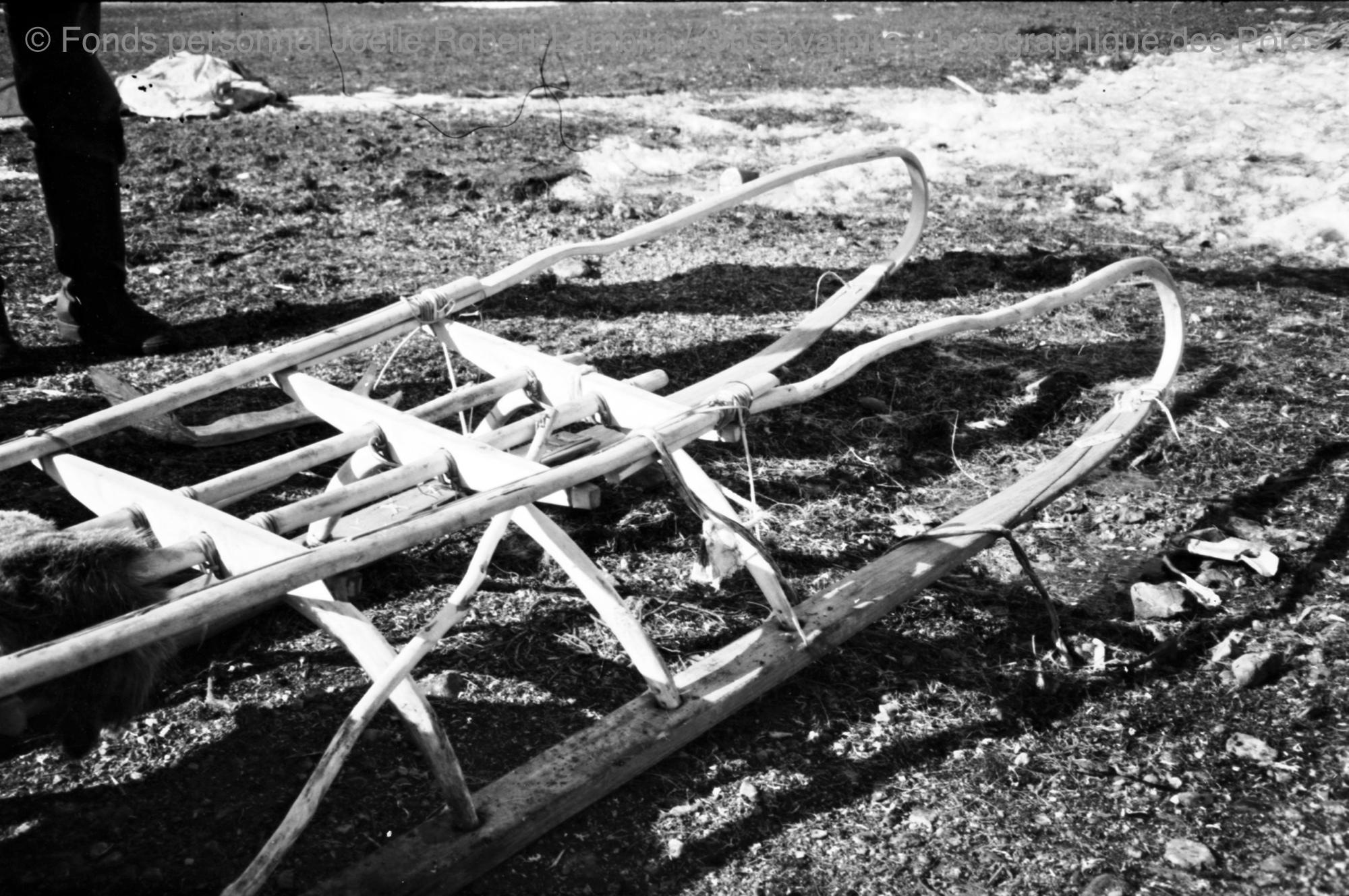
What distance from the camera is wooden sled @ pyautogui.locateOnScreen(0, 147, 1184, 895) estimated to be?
5.99ft

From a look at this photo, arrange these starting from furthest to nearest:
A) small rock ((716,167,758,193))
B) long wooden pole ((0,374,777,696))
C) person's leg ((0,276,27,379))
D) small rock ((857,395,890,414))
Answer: small rock ((716,167,758,193)), person's leg ((0,276,27,379)), small rock ((857,395,890,414)), long wooden pole ((0,374,777,696))

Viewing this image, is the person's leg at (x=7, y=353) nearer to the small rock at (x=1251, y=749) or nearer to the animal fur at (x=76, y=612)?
the animal fur at (x=76, y=612)

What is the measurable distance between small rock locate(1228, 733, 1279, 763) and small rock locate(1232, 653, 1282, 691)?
0.19 meters

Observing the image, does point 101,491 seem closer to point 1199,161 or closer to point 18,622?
point 18,622

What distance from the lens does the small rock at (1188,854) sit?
2045 mm

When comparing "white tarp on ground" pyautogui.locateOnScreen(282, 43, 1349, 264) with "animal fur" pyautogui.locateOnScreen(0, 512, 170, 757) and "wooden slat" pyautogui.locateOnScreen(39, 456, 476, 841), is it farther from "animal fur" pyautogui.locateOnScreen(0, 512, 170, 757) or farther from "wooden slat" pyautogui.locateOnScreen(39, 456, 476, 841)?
"animal fur" pyautogui.locateOnScreen(0, 512, 170, 757)

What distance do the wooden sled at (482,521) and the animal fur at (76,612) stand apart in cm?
10

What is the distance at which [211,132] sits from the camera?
7.97 metres

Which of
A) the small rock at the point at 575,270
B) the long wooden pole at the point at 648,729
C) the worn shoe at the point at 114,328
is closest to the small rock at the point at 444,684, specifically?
the long wooden pole at the point at 648,729

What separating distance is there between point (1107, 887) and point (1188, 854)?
20cm

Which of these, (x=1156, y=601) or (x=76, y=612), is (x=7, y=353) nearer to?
(x=76, y=612)

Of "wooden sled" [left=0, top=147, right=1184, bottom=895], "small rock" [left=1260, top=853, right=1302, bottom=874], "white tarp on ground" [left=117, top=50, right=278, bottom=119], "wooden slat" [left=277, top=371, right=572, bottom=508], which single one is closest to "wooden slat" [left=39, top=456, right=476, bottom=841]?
"wooden sled" [left=0, top=147, right=1184, bottom=895]

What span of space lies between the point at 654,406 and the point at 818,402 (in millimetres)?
1481

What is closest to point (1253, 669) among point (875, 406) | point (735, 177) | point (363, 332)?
point (875, 406)
